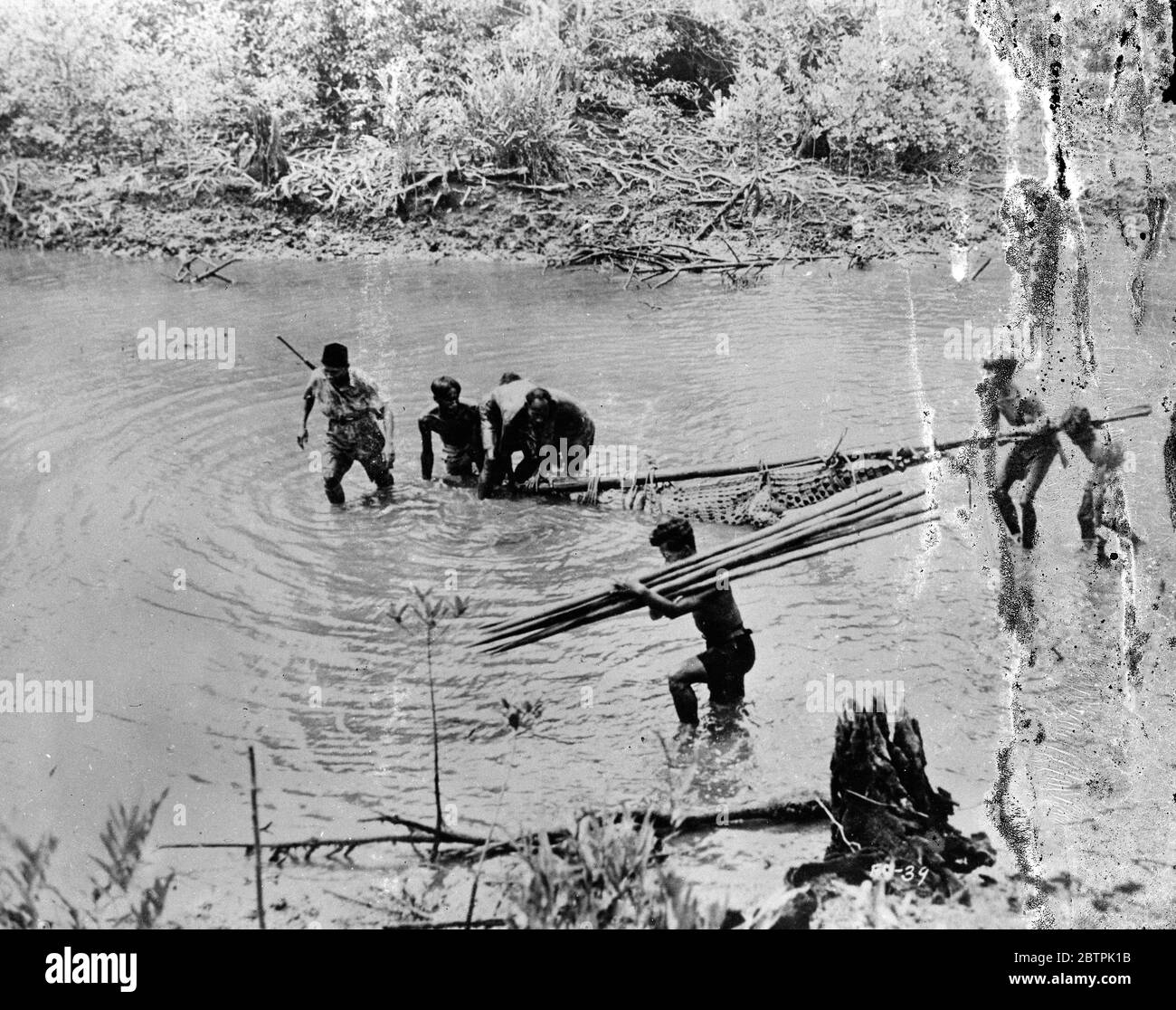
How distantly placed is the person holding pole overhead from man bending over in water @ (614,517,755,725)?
1411 mm

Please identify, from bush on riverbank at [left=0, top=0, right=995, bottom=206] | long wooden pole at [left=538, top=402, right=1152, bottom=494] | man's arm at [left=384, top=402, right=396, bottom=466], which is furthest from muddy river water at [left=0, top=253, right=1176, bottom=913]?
bush on riverbank at [left=0, top=0, right=995, bottom=206]

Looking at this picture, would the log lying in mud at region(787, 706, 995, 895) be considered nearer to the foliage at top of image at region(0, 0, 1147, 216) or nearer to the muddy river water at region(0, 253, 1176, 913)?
the muddy river water at region(0, 253, 1176, 913)

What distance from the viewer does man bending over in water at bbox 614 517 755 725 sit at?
3.54m

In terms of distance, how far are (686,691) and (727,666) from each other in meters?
0.19

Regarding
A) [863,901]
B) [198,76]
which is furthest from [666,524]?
[198,76]

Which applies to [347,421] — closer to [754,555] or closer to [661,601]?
[661,601]

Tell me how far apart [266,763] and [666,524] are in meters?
1.70

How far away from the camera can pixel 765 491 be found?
411cm
